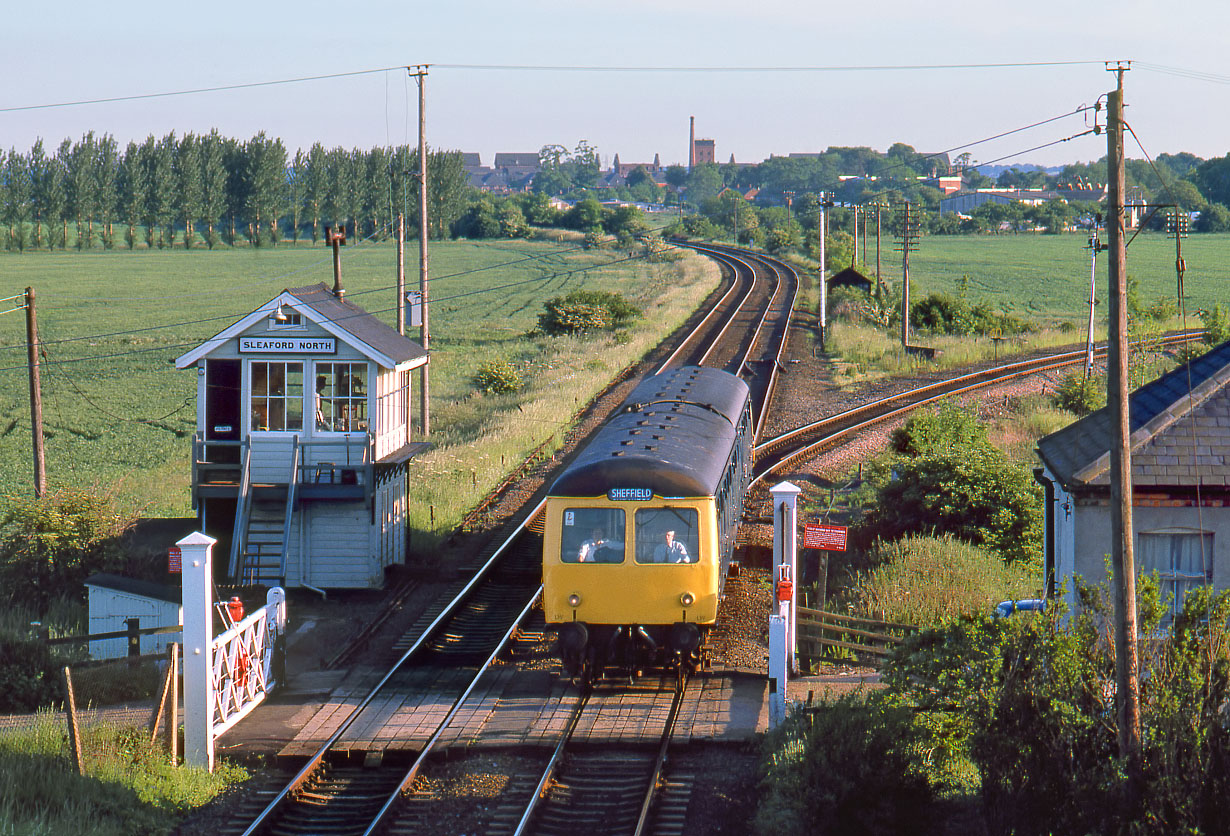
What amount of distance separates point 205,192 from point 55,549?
324 ft

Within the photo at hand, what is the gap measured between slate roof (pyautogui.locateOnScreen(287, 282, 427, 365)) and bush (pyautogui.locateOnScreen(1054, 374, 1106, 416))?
17.3 meters

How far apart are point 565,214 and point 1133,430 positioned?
400 ft

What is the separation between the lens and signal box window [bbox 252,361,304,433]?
20.3 meters

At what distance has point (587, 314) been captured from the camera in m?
51.3

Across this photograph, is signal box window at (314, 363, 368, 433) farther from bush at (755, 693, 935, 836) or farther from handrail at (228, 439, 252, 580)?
bush at (755, 693, 935, 836)

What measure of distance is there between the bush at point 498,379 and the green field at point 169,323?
780 millimetres

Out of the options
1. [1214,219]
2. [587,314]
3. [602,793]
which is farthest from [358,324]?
[1214,219]

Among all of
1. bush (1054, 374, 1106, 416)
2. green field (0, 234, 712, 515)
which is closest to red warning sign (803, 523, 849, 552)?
green field (0, 234, 712, 515)

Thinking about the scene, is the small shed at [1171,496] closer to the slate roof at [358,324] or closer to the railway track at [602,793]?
the railway track at [602,793]

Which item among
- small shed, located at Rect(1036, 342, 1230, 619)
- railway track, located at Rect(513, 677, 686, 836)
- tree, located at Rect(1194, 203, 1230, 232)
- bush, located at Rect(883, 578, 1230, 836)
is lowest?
railway track, located at Rect(513, 677, 686, 836)

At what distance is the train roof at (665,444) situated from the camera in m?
13.6

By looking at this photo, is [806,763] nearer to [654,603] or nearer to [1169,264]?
[654,603]

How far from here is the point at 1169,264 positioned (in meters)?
87.2

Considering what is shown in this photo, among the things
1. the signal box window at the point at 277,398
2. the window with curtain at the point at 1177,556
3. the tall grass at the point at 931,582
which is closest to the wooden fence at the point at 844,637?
the tall grass at the point at 931,582
